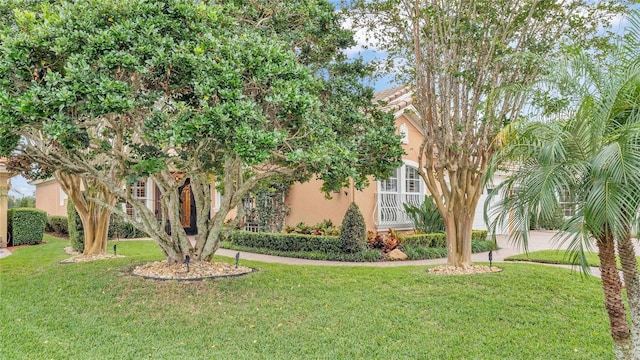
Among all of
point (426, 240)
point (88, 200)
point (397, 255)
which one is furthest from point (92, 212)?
point (426, 240)

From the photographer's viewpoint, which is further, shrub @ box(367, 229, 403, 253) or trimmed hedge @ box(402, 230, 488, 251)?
trimmed hedge @ box(402, 230, 488, 251)

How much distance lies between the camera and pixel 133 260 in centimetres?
1145

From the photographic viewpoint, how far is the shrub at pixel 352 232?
13484 millimetres

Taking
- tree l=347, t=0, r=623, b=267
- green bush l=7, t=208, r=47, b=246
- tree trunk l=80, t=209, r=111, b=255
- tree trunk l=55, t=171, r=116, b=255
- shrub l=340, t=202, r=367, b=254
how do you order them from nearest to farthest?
1. tree l=347, t=0, r=623, b=267
2. tree trunk l=55, t=171, r=116, b=255
3. tree trunk l=80, t=209, r=111, b=255
4. shrub l=340, t=202, r=367, b=254
5. green bush l=7, t=208, r=47, b=246

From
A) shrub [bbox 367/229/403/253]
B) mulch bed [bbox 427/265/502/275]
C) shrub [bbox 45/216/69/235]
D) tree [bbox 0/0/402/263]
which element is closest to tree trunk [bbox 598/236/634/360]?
tree [bbox 0/0/402/263]

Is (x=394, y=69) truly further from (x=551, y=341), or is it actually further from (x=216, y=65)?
(x=551, y=341)

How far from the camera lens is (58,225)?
22.7 meters

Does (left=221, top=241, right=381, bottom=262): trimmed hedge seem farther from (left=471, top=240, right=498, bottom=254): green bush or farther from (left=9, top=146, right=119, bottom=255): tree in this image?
(left=9, top=146, right=119, bottom=255): tree

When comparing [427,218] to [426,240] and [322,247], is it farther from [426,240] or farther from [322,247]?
[322,247]

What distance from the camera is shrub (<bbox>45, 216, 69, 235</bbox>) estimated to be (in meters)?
21.8

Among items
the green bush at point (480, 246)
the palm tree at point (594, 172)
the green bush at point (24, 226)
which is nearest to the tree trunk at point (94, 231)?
the green bush at point (24, 226)

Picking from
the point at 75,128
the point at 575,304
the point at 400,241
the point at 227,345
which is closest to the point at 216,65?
the point at 75,128

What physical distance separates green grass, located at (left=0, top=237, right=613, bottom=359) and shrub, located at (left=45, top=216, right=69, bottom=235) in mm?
13079

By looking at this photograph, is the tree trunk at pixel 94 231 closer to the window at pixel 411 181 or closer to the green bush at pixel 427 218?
the green bush at pixel 427 218
